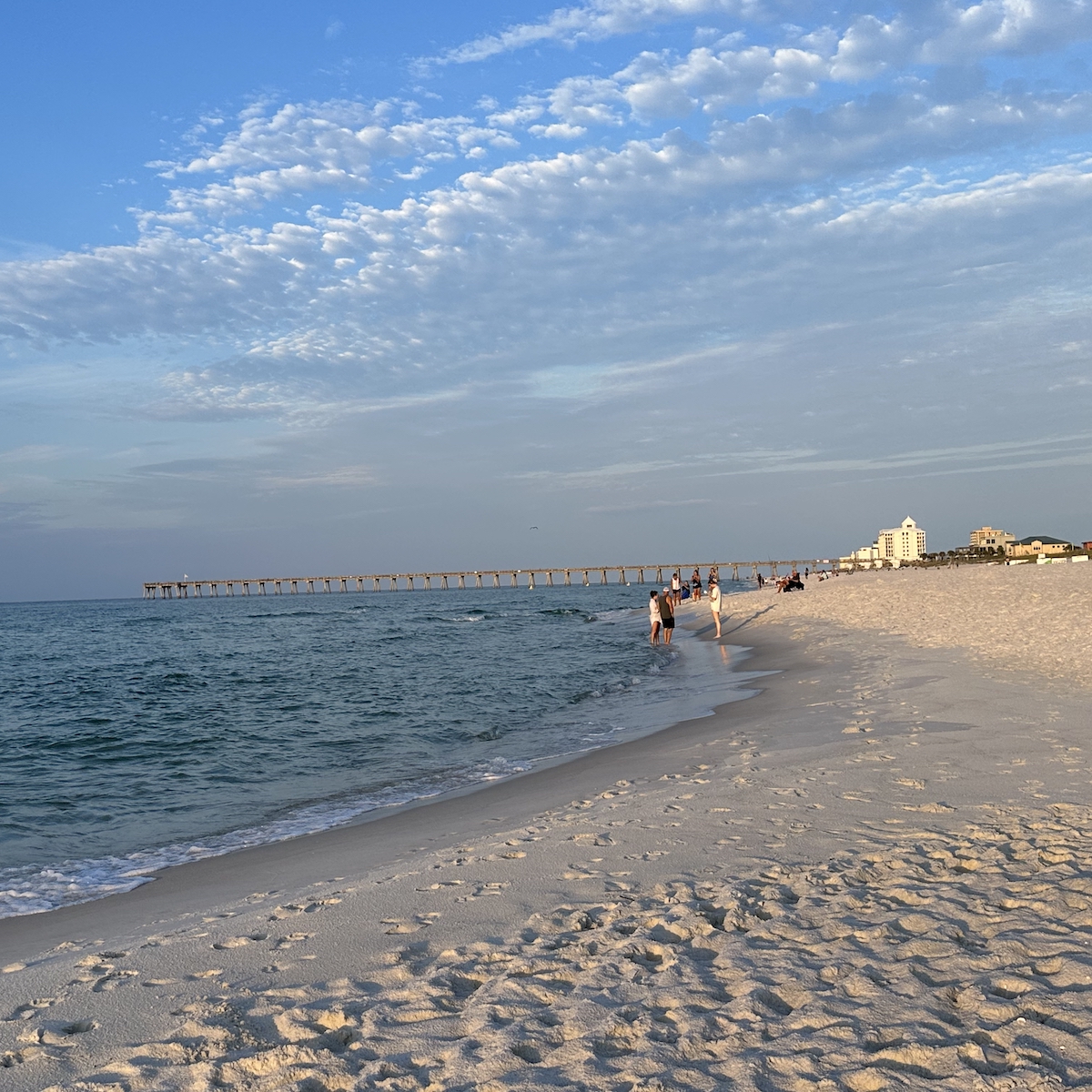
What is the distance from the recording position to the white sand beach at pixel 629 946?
3090mm

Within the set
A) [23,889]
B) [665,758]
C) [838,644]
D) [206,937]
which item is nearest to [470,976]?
[206,937]

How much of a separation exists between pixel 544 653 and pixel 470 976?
23.9m

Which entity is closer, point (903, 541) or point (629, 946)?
point (629, 946)

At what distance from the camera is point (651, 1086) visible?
9.50 feet

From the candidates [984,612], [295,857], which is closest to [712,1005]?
[295,857]

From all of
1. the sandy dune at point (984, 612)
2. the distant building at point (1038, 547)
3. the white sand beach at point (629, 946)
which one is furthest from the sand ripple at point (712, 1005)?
the distant building at point (1038, 547)

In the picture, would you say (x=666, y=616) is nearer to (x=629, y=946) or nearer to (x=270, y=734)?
(x=270, y=734)

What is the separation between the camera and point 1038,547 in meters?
90.1

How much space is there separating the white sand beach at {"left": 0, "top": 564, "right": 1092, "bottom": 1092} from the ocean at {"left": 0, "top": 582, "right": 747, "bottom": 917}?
146cm

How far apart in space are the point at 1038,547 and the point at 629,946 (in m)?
100

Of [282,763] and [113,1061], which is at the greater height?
[113,1061]

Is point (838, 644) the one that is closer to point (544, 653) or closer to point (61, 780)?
point (544, 653)

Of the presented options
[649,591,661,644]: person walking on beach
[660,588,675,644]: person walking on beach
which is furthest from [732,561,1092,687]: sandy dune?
[660,588,675,644]: person walking on beach

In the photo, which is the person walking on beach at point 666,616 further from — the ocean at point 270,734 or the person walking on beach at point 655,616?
the person walking on beach at point 655,616
